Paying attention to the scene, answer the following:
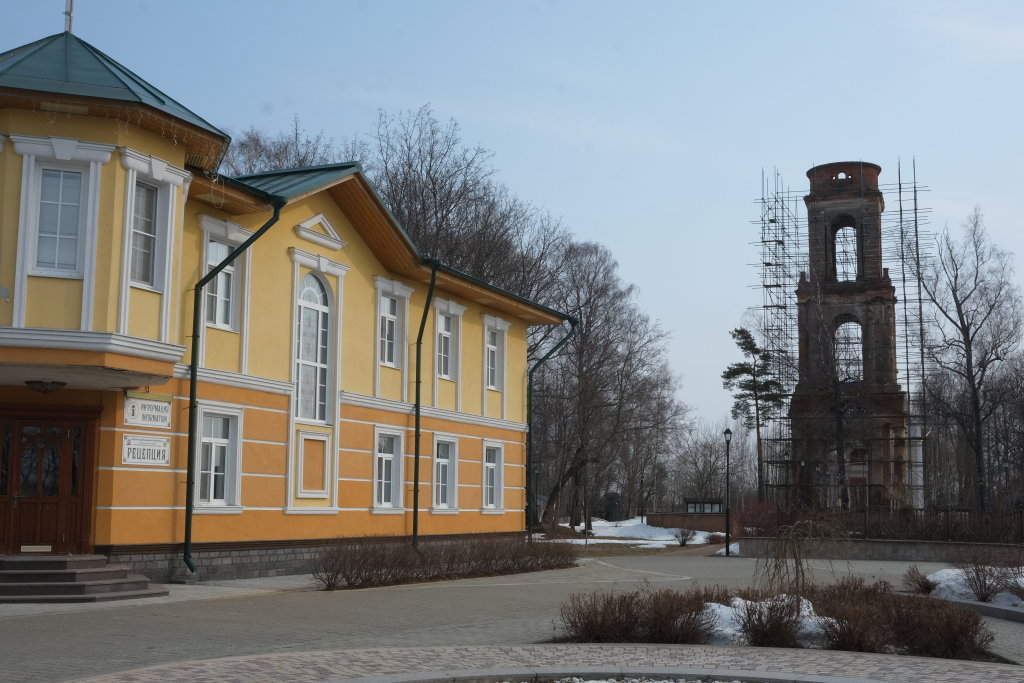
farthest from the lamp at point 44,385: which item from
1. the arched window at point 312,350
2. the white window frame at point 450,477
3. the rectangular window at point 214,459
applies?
the white window frame at point 450,477

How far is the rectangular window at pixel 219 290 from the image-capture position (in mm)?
19688

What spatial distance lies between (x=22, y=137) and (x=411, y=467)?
1216cm

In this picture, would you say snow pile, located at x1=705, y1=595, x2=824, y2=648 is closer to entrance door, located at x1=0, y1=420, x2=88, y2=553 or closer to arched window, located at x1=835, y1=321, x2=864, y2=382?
entrance door, located at x1=0, y1=420, x2=88, y2=553

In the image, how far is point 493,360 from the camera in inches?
1177

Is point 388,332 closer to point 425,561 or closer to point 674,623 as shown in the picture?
point 425,561

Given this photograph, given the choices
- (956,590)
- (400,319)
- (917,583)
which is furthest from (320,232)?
(956,590)

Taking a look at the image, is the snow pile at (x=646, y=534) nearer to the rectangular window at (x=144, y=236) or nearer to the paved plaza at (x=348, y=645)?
the paved plaza at (x=348, y=645)

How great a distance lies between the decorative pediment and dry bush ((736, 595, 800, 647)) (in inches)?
533

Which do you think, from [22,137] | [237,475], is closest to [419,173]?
[237,475]

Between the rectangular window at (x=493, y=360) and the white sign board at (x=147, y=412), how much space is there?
12103mm

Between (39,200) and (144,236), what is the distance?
1.60 metres

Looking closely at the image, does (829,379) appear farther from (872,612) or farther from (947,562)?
(872,612)

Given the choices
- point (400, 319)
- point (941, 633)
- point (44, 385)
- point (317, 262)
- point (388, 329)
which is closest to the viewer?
point (941, 633)

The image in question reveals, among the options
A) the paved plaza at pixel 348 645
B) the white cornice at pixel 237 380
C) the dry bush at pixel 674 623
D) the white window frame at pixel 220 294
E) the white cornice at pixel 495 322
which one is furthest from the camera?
the white cornice at pixel 495 322
